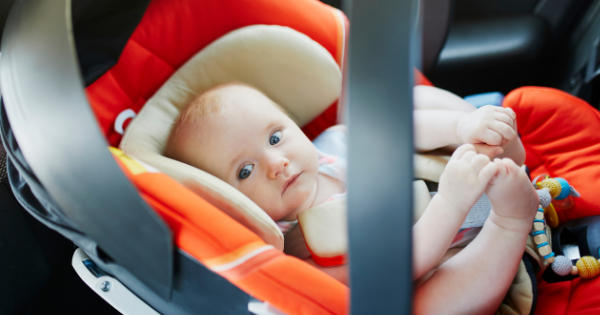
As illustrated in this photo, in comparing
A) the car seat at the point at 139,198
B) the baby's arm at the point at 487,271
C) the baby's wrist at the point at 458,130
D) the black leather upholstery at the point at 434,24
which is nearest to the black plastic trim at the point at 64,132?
the car seat at the point at 139,198

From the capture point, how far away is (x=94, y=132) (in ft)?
1.23

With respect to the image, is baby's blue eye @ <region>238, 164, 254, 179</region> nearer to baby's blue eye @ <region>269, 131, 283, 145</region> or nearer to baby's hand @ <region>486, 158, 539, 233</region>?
baby's blue eye @ <region>269, 131, 283, 145</region>

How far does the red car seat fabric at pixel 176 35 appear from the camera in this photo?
787 millimetres

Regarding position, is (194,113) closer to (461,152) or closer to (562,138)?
(461,152)

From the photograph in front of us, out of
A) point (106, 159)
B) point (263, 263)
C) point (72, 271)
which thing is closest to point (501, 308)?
point (263, 263)

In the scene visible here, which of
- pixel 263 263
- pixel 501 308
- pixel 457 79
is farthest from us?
pixel 457 79

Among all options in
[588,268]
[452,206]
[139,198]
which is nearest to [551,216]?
[588,268]

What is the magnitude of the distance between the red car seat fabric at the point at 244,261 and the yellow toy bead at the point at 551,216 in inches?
21.7

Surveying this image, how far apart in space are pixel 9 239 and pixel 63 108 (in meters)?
0.56

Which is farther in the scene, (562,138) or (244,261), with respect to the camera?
(562,138)

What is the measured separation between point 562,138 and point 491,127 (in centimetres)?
37

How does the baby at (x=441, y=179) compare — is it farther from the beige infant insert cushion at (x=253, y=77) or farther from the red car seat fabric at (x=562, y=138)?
the red car seat fabric at (x=562, y=138)

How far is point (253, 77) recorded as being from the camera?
0.92 metres

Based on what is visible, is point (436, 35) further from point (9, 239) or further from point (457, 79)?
point (9, 239)
